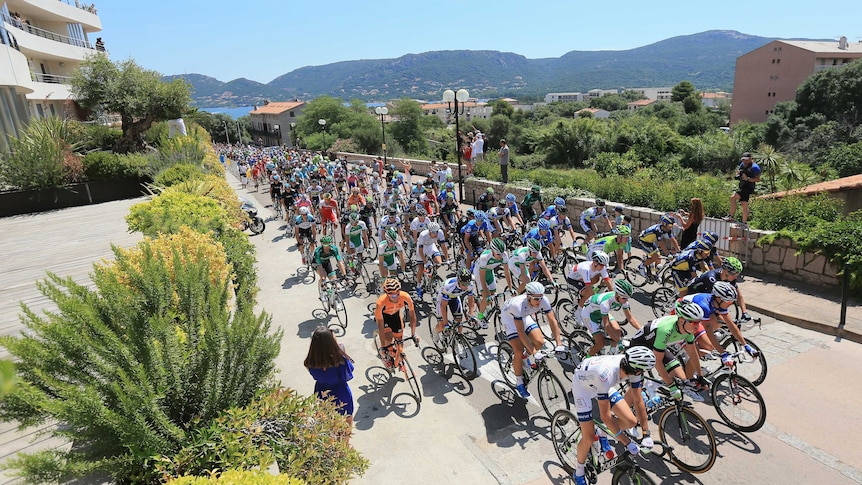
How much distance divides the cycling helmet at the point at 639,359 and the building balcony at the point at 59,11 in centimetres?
4068

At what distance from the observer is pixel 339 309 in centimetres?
984

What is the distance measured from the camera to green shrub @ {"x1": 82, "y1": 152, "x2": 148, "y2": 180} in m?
21.8

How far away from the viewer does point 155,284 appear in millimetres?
4898

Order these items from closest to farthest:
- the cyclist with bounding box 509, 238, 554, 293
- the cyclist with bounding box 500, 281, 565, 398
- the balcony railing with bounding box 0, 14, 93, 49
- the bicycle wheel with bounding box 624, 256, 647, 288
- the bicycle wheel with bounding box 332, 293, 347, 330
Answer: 1. the cyclist with bounding box 500, 281, 565, 398
2. the cyclist with bounding box 509, 238, 554, 293
3. the bicycle wheel with bounding box 332, 293, 347, 330
4. the bicycle wheel with bounding box 624, 256, 647, 288
5. the balcony railing with bounding box 0, 14, 93, 49

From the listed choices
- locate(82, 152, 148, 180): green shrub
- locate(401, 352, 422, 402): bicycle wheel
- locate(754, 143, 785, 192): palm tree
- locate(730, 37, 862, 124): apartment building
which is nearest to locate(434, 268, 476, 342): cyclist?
locate(401, 352, 422, 402): bicycle wheel

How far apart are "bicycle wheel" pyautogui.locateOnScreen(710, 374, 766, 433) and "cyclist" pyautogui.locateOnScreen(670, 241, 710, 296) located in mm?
2458

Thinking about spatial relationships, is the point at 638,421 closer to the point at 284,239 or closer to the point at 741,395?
the point at 741,395

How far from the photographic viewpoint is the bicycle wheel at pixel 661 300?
9008 millimetres

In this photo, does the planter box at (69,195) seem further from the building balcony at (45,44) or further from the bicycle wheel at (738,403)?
the bicycle wheel at (738,403)

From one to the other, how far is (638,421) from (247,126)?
5511 inches

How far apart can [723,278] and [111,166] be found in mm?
24893

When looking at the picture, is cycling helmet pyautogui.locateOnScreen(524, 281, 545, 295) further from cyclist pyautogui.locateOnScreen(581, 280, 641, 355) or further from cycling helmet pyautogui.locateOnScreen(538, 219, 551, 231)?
cycling helmet pyautogui.locateOnScreen(538, 219, 551, 231)

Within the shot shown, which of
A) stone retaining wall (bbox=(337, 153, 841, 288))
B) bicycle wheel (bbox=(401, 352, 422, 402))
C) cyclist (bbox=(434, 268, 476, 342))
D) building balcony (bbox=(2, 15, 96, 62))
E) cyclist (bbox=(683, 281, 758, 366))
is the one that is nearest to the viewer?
cyclist (bbox=(683, 281, 758, 366))

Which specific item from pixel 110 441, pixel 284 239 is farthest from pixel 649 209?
pixel 110 441
